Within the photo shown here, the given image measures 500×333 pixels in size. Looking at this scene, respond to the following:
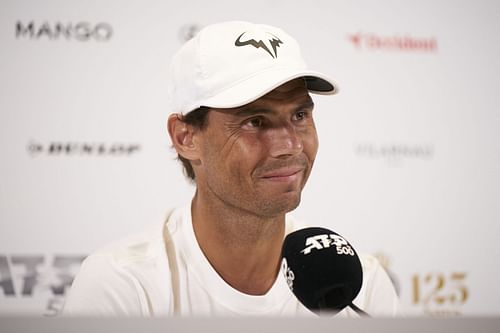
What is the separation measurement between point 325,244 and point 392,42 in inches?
33.6

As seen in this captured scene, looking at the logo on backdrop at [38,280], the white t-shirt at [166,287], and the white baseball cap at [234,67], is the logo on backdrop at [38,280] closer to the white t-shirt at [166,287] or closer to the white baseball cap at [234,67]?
the white t-shirt at [166,287]

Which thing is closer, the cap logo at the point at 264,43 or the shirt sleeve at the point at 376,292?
the cap logo at the point at 264,43

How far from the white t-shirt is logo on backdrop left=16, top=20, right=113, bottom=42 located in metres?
0.57

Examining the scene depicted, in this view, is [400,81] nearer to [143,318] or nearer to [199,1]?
[199,1]

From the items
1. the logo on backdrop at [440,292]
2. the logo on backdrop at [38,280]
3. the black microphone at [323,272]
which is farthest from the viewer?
the logo on backdrop at [440,292]

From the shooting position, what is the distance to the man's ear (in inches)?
53.6

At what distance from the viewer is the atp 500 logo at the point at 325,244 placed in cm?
110

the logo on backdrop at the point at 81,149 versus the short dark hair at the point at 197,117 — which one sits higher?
the short dark hair at the point at 197,117

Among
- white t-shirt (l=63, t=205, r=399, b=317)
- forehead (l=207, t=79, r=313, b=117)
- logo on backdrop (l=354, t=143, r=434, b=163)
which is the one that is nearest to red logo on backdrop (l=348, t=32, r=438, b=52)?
logo on backdrop (l=354, t=143, r=434, b=163)

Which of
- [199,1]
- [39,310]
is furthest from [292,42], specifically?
[39,310]

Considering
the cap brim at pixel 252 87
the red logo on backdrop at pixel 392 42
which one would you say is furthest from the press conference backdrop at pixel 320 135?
the cap brim at pixel 252 87

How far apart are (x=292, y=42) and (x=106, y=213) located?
638 millimetres

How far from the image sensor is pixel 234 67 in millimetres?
1257

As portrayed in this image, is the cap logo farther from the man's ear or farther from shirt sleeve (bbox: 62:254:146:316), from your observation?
shirt sleeve (bbox: 62:254:146:316)
